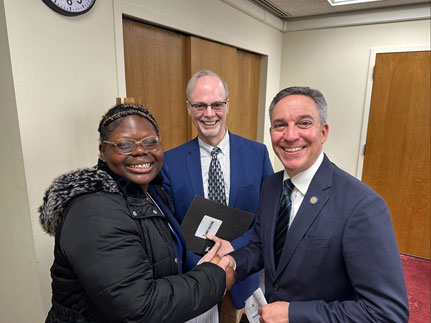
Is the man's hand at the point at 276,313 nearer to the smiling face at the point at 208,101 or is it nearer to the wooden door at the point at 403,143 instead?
the smiling face at the point at 208,101

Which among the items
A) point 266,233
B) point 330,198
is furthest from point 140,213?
point 330,198

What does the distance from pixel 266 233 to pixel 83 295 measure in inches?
27.3

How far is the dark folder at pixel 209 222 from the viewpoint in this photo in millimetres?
1354

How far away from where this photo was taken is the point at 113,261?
2.47ft

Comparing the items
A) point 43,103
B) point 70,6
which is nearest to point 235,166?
point 43,103

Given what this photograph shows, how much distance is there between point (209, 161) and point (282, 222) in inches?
23.3

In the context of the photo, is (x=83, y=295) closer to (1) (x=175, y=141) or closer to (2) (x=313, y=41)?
(1) (x=175, y=141)

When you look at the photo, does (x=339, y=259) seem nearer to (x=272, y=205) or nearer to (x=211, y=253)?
(x=272, y=205)

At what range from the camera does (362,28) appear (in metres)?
3.16

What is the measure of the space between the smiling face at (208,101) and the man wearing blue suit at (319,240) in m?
0.43

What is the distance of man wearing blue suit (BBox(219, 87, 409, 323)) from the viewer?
0.84m

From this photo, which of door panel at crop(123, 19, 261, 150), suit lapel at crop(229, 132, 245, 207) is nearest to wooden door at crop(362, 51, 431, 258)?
door panel at crop(123, 19, 261, 150)

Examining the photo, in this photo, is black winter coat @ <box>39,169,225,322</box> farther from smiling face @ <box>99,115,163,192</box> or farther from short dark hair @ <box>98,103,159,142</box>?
short dark hair @ <box>98,103,159,142</box>

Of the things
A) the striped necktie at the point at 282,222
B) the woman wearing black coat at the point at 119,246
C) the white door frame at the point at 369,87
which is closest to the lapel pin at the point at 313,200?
the striped necktie at the point at 282,222
